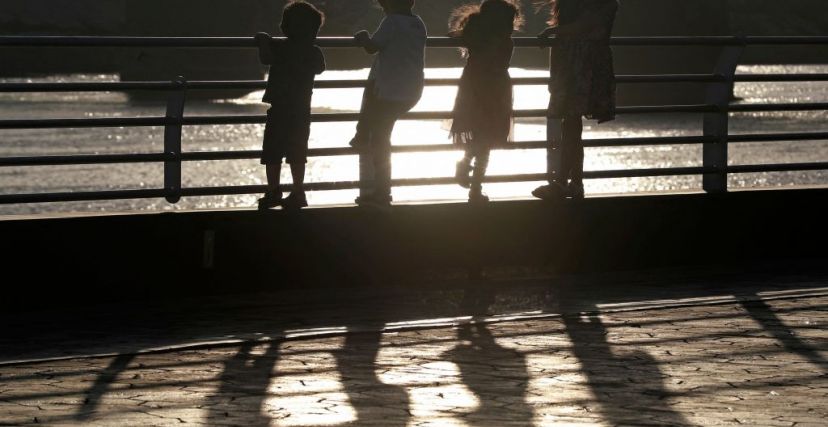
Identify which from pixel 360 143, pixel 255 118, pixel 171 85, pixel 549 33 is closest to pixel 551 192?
pixel 549 33

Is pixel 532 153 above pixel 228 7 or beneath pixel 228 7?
beneath

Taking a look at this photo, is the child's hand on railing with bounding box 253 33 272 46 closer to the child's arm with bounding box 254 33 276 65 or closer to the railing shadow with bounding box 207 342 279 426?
the child's arm with bounding box 254 33 276 65

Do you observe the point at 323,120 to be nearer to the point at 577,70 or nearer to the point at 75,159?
the point at 577,70

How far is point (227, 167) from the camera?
251ft

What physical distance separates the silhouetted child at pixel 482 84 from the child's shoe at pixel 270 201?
3.79 feet

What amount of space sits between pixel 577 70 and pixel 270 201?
204cm

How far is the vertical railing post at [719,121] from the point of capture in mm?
10938

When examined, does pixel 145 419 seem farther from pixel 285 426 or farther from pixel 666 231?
pixel 666 231

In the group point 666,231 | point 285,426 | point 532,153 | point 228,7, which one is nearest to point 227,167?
A: point 532,153

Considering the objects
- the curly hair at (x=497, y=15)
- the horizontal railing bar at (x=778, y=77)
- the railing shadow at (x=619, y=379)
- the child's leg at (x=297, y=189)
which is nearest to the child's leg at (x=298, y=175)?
the child's leg at (x=297, y=189)

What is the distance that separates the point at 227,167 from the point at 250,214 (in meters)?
67.4

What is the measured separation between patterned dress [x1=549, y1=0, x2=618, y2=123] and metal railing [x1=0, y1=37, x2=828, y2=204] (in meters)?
0.17

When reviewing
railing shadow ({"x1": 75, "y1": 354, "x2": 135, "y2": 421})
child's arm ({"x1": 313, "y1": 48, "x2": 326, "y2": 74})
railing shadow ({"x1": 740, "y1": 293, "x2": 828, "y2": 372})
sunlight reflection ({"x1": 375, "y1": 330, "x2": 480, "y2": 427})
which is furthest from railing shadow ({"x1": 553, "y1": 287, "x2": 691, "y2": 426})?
child's arm ({"x1": 313, "y1": 48, "x2": 326, "y2": 74})

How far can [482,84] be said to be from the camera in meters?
10.1
